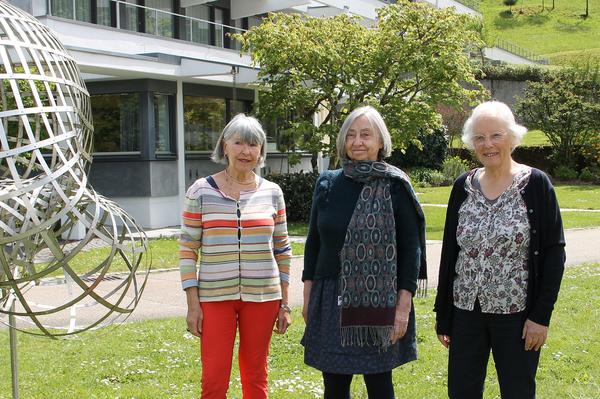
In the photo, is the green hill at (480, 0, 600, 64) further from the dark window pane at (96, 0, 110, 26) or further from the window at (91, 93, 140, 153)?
the window at (91, 93, 140, 153)

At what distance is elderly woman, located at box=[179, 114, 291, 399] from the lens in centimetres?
423

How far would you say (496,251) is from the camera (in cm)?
399

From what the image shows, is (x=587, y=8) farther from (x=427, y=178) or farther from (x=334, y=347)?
(x=334, y=347)

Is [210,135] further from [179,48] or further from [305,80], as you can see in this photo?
[305,80]

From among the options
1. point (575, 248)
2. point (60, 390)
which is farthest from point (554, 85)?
point (60, 390)

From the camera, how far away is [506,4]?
104 m

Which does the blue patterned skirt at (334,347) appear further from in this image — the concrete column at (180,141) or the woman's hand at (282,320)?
the concrete column at (180,141)

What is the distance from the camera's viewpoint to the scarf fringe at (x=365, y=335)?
160 inches

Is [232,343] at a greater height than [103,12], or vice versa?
[103,12]

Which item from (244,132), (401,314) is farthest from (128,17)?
(401,314)

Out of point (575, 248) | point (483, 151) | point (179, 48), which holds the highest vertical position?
point (179, 48)

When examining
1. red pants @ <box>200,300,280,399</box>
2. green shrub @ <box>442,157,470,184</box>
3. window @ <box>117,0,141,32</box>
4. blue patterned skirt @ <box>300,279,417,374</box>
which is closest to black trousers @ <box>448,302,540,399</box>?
blue patterned skirt @ <box>300,279,417,374</box>

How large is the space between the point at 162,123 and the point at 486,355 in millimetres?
15734

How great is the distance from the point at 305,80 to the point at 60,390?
532 inches
